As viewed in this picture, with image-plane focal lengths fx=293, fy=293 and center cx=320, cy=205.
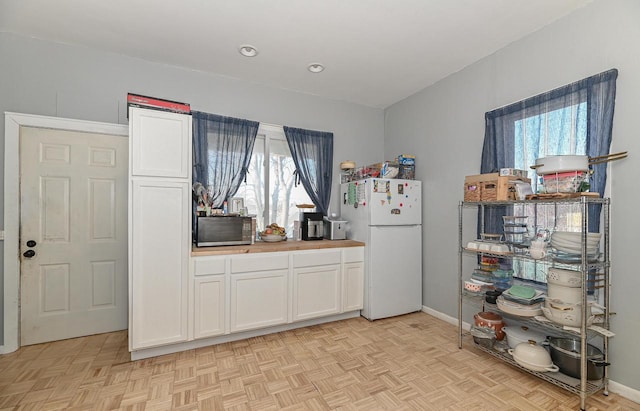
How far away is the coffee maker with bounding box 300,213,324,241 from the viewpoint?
3572 millimetres

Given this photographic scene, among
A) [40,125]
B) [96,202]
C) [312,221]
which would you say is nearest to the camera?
[40,125]

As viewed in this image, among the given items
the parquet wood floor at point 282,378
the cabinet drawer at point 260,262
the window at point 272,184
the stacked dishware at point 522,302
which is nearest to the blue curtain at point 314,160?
the window at point 272,184

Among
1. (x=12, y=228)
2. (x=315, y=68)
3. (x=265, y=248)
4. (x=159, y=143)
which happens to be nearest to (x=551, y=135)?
(x=315, y=68)

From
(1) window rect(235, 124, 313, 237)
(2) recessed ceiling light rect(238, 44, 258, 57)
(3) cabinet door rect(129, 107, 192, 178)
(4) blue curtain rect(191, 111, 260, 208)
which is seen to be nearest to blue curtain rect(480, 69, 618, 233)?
(1) window rect(235, 124, 313, 237)

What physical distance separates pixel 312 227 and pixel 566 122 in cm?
257

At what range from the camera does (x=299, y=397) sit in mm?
2016

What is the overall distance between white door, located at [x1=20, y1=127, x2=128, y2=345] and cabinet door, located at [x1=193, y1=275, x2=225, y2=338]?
39.9 inches

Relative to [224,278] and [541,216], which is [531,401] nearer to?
[541,216]

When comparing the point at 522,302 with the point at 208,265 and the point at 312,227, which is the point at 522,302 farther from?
the point at 208,265

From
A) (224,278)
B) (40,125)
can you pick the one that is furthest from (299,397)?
(40,125)

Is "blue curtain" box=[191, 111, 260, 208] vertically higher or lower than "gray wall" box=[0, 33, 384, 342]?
lower

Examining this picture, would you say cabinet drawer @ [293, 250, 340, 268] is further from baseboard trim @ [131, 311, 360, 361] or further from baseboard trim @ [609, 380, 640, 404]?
baseboard trim @ [609, 380, 640, 404]

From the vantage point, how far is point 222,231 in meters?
2.86

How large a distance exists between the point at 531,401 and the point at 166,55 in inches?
166
